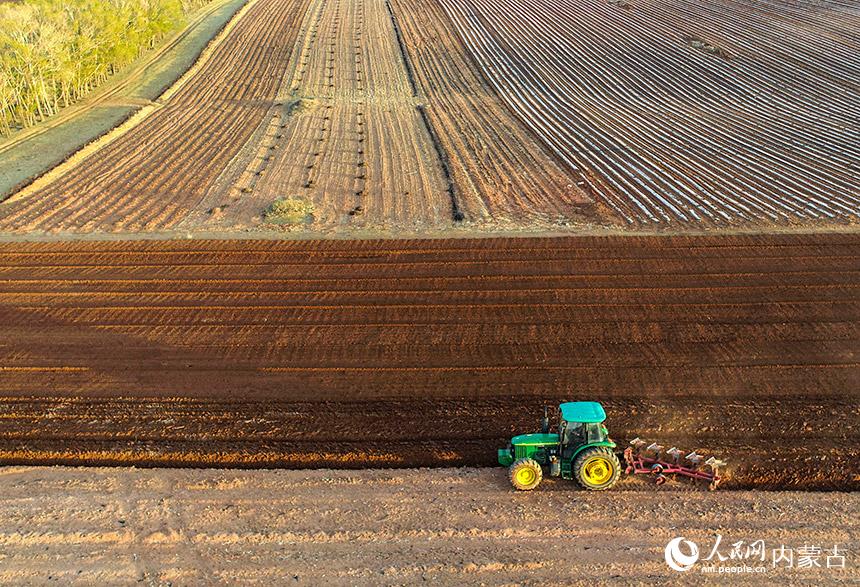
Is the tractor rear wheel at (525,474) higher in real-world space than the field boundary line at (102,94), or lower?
lower

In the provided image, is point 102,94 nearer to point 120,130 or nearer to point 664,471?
point 120,130

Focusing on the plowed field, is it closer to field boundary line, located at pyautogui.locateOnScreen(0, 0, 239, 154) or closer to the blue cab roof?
field boundary line, located at pyautogui.locateOnScreen(0, 0, 239, 154)

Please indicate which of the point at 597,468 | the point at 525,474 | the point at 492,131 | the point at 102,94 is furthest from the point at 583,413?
the point at 102,94

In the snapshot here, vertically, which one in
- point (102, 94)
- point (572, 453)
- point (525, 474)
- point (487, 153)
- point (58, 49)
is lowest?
point (525, 474)

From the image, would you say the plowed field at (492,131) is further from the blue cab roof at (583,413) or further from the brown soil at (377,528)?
the brown soil at (377,528)

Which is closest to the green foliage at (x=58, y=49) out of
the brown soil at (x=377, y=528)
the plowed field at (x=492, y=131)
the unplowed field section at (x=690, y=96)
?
the plowed field at (x=492, y=131)

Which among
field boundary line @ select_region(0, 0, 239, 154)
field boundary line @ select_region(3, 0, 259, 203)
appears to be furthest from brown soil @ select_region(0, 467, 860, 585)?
field boundary line @ select_region(0, 0, 239, 154)
